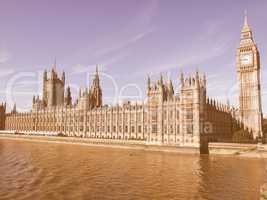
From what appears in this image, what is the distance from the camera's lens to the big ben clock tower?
95556 mm

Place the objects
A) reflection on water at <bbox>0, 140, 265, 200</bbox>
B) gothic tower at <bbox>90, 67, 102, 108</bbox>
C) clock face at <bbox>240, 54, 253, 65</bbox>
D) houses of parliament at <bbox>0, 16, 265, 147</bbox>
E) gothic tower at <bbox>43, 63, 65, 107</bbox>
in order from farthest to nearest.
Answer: gothic tower at <bbox>43, 63, 65, 107</bbox>
gothic tower at <bbox>90, 67, 102, 108</bbox>
clock face at <bbox>240, 54, 253, 65</bbox>
houses of parliament at <bbox>0, 16, 265, 147</bbox>
reflection on water at <bbox>0, 140, 265, 200</bbox>

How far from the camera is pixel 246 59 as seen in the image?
100938 mm

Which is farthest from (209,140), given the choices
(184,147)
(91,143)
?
(91,143)

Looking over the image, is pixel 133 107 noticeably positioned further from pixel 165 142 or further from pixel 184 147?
pixel 184 147

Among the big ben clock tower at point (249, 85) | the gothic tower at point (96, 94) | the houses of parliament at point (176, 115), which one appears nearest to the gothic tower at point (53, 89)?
the houses of parliament at point (176, 115)

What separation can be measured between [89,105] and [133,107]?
3147 cm

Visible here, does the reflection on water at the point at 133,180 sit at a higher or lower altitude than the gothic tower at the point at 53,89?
lower

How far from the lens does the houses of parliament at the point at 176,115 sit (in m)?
76.9

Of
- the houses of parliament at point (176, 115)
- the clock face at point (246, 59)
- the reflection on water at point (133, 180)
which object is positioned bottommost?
the reflection on water at point (133, 180)

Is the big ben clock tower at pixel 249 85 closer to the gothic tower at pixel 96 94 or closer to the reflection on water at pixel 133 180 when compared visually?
the reflection on water at pixel 133 180

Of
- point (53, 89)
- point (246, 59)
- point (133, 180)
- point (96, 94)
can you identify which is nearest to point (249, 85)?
point (246, 59)

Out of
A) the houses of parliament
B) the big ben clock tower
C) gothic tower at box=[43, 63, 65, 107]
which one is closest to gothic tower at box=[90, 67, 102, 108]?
the houses of parliament

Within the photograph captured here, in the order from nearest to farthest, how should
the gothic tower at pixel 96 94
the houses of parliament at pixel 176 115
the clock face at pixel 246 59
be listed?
the houses of parliament at pixel 176 115
the clock face at pixel 246 59
the gothic tower at pixel 96 94

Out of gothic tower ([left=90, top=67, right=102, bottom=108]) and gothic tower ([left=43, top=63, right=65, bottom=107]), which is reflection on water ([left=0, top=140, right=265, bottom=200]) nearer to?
gothic tower ([left=90, top=67, right=102, bottom=108])
